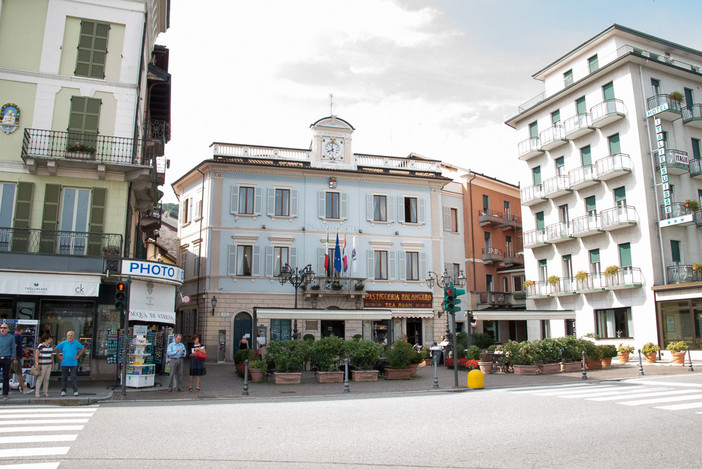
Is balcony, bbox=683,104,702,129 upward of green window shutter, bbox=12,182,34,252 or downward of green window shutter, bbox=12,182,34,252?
upward

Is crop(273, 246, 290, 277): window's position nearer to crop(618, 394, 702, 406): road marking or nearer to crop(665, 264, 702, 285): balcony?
crop(665, 264, 702, 285): balcony

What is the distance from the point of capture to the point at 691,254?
95.1 feet

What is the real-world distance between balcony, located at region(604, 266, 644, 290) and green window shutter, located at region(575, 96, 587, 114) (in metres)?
9.89

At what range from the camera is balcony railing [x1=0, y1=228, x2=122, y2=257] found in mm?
18984

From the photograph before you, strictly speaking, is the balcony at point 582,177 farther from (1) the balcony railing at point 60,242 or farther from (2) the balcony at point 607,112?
(1) the balcony railing at point 60,242

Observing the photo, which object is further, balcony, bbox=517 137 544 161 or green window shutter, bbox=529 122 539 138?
green window shutter, bbox=529 122 539 138

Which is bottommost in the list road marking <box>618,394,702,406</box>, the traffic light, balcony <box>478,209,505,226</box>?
road marking <box>618,394,702,406</box>

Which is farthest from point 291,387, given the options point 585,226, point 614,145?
point 614,145

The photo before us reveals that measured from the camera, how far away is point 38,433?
9.08 meters

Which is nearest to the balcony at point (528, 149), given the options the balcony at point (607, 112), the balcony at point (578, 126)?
the balcony at point (578, 126)

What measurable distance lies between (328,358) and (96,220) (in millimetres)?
9870

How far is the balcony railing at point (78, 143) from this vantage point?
19.6 m

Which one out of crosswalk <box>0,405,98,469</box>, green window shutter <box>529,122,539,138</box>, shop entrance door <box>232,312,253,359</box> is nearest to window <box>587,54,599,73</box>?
green window shutter <box>529,122,539,138</box>

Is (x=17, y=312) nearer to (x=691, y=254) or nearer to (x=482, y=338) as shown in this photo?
(x=482, y=338)
